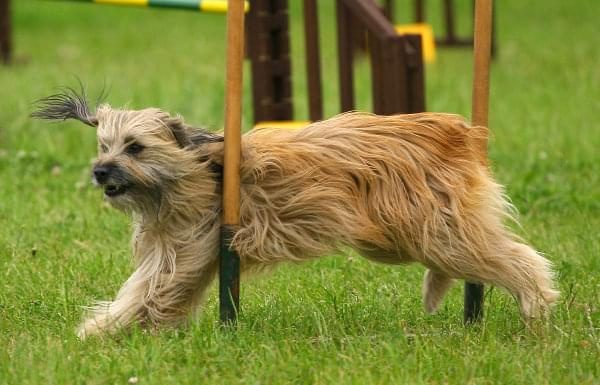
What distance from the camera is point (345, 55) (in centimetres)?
912

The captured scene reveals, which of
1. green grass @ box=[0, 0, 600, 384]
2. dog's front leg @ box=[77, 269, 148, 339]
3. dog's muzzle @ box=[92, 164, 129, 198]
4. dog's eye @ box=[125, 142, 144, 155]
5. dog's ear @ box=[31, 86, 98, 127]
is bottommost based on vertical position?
green grass @ box=[0, 0, 600, 384]

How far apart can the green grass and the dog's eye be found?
72 cm

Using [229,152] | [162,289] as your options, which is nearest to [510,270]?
[229,152]

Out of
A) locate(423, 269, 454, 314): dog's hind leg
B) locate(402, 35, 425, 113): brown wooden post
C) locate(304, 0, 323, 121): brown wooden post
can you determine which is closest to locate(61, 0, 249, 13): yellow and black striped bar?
locate(304, 0, 323, 121): brown wooden post

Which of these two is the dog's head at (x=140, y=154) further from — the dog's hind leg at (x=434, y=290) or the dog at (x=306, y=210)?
the dog's hind leg at (x=434, y=290)

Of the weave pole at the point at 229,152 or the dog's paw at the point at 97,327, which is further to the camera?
the dog's paw at the point at 97,327

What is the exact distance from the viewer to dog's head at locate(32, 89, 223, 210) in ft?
16.7

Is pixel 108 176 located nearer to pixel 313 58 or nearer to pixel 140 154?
pixel 140 154

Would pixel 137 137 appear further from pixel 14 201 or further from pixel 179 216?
pixel 14 201

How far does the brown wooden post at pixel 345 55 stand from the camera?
8984 mm

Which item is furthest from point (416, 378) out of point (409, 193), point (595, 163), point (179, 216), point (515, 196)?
point (595, 163)

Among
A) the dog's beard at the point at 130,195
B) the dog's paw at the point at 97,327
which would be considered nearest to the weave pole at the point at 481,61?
the dog's beard at the point at 130,195

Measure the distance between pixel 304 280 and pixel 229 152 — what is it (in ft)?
5.03

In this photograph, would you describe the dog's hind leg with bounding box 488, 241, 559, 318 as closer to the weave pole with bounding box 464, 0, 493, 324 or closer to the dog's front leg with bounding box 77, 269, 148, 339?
the weave pole with bounding box 464, 0, 493, 324
